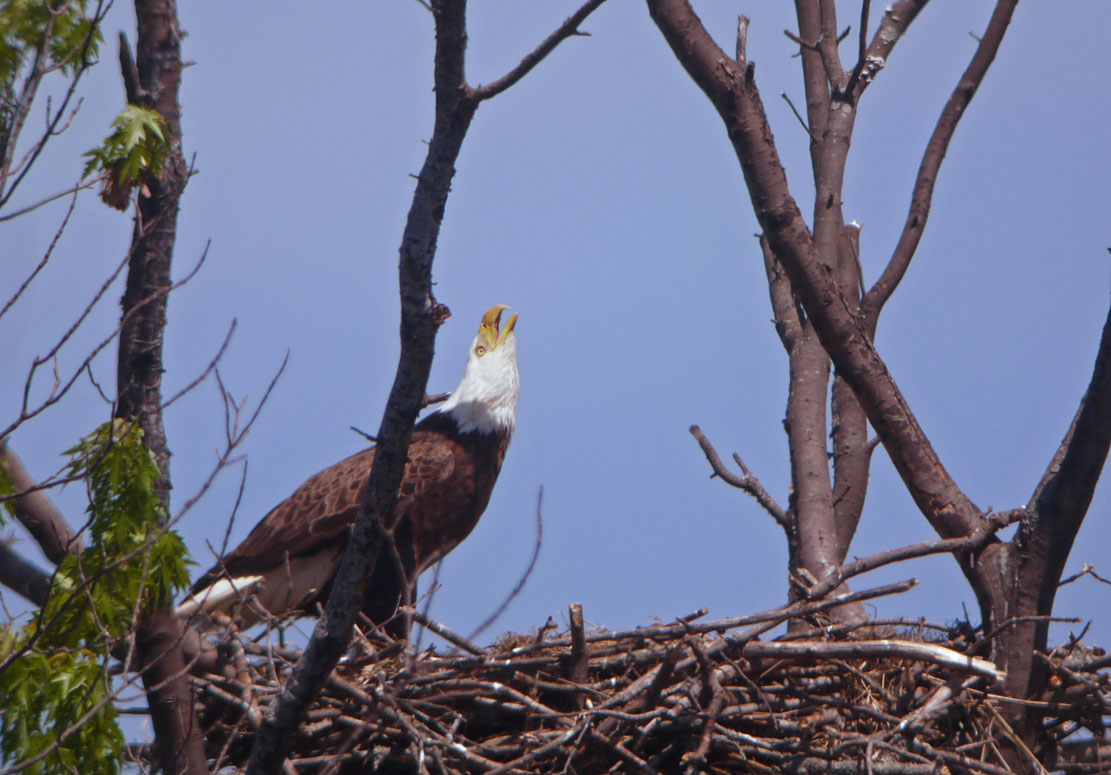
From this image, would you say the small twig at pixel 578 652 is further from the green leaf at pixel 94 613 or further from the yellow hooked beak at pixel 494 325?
the yellow hooked beak at pixel 494 325

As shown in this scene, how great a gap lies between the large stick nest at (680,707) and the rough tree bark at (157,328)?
0.27 m

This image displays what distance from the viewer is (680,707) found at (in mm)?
Result: 3305

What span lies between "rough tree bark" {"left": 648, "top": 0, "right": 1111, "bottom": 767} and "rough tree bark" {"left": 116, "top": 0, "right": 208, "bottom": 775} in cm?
178

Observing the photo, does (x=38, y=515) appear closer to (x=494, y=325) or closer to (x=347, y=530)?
(x=347, y=530)

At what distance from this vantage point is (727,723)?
11.2 feet

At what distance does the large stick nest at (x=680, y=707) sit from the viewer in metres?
3.23

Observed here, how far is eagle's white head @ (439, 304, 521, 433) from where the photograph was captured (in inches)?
225

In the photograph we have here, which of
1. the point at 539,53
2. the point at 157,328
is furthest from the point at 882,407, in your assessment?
the point at 157,328

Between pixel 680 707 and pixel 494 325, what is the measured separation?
10.9ft

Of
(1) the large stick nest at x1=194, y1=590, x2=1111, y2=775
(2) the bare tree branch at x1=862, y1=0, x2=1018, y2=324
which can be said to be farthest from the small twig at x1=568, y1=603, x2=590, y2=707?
(2) the bare tree branch at x1=862, y1=0, x2=1018, y2=324

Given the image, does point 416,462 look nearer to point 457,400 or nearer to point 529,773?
point 457,400

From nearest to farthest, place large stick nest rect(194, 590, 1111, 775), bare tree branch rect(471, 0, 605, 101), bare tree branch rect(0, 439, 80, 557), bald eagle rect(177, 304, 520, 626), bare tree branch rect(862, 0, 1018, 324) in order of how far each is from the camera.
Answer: bare tree branch rect(471, 0, 605, 101)
bare tree branch rect(0, 439, 80, 557)
large stick nest rect(194, 590, 1111, 775)
bald eagle rect(177, 304, 520, 626)
bare tree branch rect(862, 0, 1018, 324)

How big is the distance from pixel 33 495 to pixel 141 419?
36 centimetres

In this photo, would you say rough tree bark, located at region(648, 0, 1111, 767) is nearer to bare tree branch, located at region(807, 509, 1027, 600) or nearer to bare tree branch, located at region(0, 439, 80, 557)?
bare tree branch, located at region(807, 509, 1027, 600)
